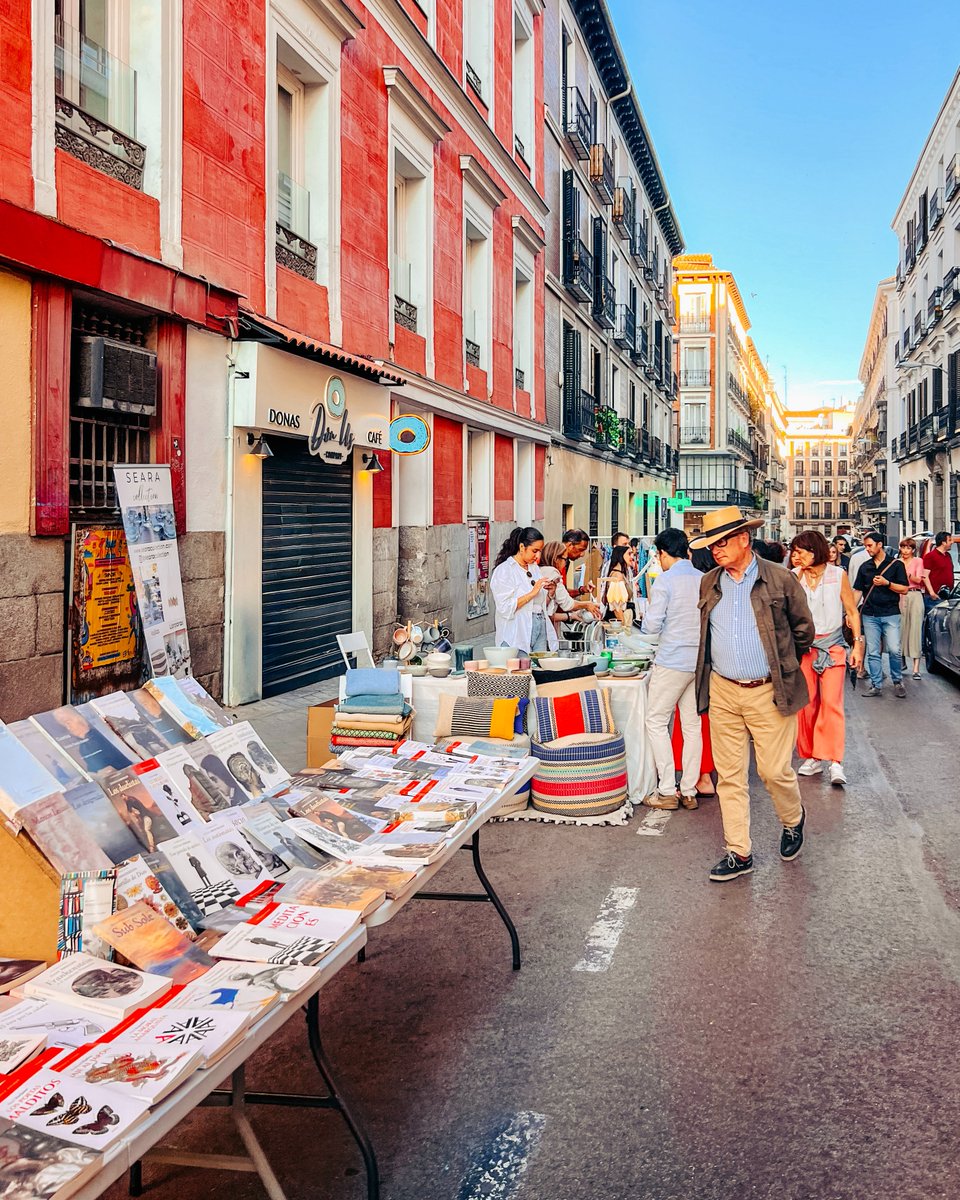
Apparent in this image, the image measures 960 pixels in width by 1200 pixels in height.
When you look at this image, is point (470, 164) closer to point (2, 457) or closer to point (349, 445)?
point (349, 445)

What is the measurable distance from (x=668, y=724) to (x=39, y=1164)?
5560mm

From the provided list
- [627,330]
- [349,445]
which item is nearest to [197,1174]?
[349,445]

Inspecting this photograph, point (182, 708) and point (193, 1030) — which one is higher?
point (182, 708)

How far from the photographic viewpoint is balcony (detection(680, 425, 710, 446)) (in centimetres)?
5971

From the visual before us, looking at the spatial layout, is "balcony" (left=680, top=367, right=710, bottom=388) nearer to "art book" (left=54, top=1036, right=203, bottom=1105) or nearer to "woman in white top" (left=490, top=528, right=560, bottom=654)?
"woman in white top" (left=490, top=528, right=560, bottom=654)

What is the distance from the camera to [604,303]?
27.5 m

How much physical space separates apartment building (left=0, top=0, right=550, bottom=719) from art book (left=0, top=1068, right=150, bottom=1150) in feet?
16.8

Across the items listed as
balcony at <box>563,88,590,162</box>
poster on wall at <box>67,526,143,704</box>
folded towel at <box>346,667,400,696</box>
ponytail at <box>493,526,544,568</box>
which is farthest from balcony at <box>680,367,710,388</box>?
folded towel at <box>346,667,400,696</box>

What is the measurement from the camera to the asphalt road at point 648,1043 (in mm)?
2947

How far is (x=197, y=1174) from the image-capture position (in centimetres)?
299

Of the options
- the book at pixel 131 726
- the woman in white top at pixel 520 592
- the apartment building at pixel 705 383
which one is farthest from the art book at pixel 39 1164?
the apartment building at pixel 705 383

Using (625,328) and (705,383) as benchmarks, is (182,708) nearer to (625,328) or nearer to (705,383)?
(625,328)

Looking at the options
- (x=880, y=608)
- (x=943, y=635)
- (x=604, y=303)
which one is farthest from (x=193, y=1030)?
(x=604, y=303)

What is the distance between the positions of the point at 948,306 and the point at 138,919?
36.0m
